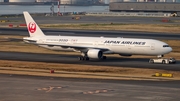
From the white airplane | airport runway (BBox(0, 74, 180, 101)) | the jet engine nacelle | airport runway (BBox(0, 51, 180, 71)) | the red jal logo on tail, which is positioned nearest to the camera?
airport runway (BBox(0, 74, 180, 101))

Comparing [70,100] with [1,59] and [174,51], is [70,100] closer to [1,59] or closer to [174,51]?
[1,59]

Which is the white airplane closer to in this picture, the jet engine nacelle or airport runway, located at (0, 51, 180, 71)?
the jet engine nacelle

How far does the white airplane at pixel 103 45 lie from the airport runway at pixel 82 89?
61.2 ft

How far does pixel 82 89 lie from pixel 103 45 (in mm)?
27761

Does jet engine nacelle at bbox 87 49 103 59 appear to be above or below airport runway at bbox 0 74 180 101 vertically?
above

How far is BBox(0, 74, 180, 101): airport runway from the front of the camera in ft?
146

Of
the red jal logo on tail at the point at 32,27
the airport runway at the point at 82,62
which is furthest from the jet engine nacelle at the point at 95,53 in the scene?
the red jal logo on tail at the point at 32,27

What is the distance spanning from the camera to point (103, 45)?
251 ft

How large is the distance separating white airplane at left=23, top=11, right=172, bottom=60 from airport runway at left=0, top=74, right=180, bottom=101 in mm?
18642

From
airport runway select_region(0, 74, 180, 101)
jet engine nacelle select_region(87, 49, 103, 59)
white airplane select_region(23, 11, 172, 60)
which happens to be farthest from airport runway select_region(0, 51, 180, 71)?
airport runway select_region(0, 74, 180, 101)

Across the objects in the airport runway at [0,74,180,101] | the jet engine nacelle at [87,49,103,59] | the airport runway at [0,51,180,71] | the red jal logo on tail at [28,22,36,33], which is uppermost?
the red jal logo on tail at [28,22,36,33]

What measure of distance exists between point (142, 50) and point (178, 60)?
300 inches

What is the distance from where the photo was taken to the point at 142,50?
73688 millimetres

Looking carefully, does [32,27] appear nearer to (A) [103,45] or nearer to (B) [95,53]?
(A) [103,45]
